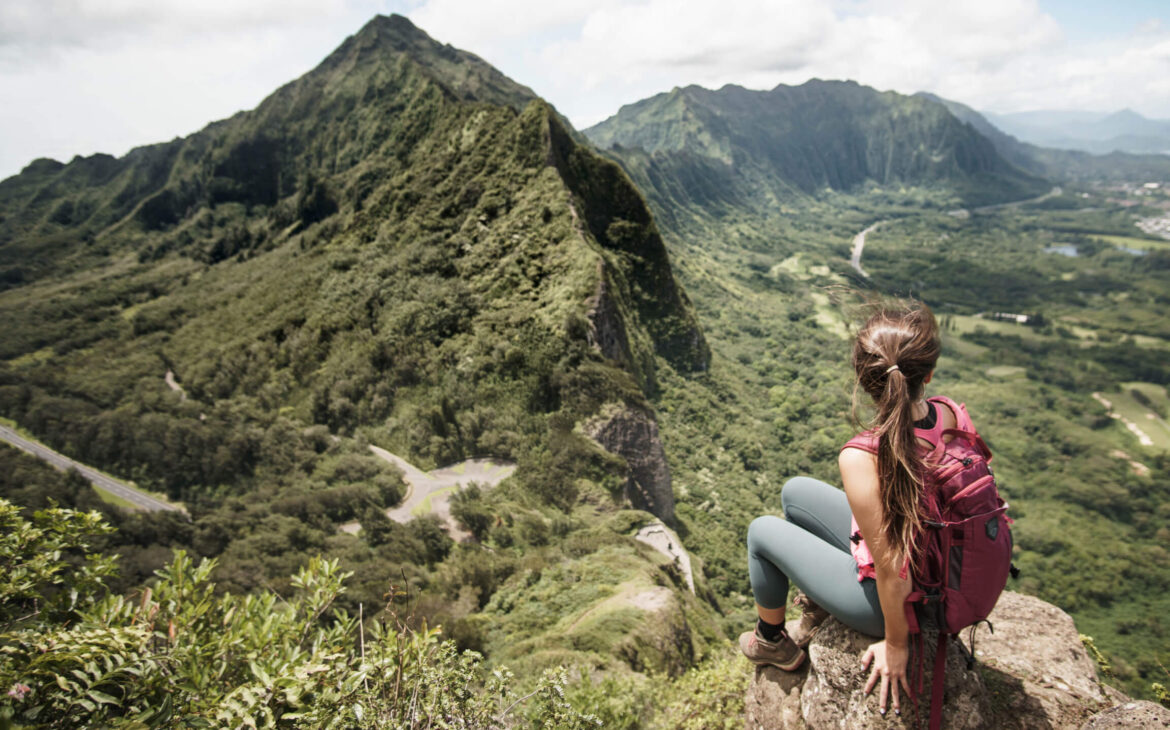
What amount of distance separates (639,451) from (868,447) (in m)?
27.7

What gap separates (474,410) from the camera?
30375mm

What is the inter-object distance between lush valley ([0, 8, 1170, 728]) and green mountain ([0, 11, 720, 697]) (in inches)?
9.6

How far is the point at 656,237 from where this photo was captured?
2000 inches

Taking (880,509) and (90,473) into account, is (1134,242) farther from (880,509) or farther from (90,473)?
(90,473)

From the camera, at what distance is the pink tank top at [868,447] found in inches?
122

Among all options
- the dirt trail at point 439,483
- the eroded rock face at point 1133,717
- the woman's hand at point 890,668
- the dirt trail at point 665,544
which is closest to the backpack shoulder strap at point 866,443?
the woman's hand at point 890,668

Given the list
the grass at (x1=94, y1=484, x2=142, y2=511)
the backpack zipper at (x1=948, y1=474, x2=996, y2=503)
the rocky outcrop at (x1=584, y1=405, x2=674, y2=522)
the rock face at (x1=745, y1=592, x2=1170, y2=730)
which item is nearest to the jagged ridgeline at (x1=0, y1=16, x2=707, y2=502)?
the rocky outcrop at (x1=584, y1=405, x2=674, y2=522)

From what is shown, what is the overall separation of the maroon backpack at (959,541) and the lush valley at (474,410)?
82 centimetres

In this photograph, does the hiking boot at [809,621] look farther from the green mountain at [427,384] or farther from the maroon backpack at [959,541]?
the green mountain at [427,384]

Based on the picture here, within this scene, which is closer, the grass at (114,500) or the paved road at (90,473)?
the grass at (114,500)

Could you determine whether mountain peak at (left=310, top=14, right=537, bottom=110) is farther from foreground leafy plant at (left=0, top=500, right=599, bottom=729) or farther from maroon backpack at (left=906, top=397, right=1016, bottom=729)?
maroon backpack at (left=906, top=397, right=1016, bottom=729)

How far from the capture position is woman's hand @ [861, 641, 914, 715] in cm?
335

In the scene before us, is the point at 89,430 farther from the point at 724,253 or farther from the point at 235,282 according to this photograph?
the point at 724,253

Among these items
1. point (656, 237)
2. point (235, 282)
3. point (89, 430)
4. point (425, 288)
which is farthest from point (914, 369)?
point (235, 282)
